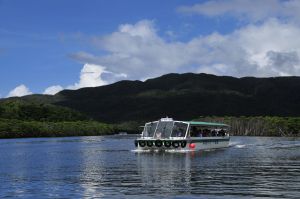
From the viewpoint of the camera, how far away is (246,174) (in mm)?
59594

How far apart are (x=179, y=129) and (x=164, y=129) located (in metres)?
2.88

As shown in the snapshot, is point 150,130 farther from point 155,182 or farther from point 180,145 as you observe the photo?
point 155,182

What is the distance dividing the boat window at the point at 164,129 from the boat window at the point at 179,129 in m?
0.79

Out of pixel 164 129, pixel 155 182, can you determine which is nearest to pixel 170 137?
pixel 164 129

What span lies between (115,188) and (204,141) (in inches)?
2648

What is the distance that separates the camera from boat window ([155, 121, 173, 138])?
107062mm

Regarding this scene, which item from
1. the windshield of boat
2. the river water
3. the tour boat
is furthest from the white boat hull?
Answer: the river water

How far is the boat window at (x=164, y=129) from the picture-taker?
10706 centimetres

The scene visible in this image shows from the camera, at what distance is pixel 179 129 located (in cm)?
10731

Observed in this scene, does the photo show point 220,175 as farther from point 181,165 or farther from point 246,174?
point 181,165

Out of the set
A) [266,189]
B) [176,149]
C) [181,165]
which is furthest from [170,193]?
[176,149]

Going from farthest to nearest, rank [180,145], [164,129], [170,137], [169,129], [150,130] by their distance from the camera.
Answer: [150,130] < [164,129] < [169,129] < [170,137] < [180,145]

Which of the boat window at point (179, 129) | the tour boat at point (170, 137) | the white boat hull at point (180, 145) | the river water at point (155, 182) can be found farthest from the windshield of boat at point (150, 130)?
the river water at point (155, 182)

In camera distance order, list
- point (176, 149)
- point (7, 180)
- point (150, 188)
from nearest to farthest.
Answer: point (150, 188), point (7, 180), point (176, 149)
